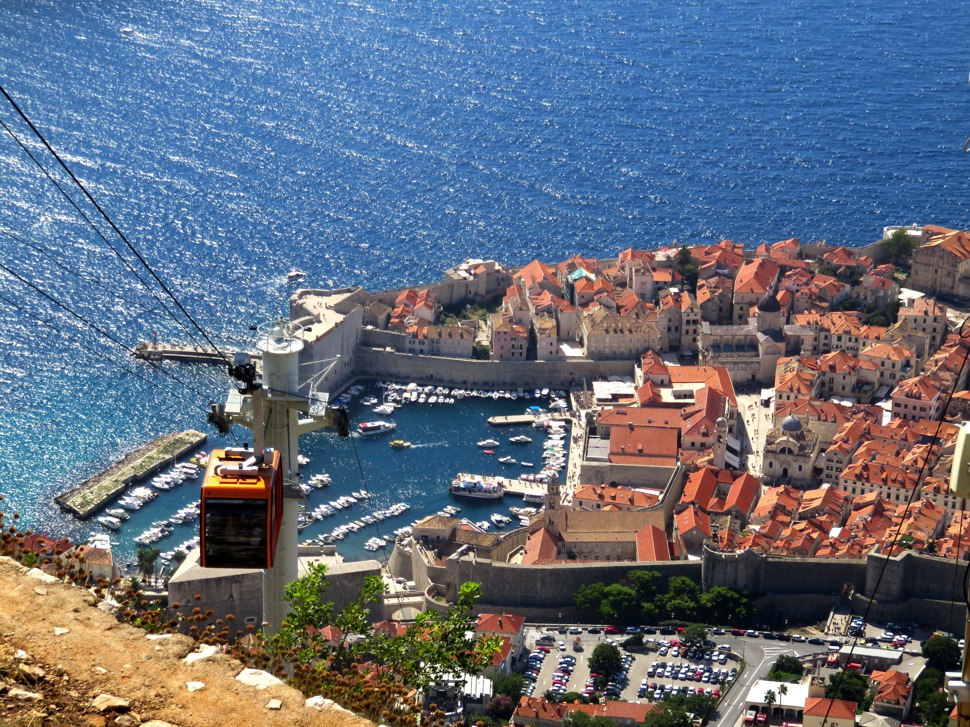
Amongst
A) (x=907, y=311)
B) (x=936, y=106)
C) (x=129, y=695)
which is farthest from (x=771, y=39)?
(x=129, y=695)

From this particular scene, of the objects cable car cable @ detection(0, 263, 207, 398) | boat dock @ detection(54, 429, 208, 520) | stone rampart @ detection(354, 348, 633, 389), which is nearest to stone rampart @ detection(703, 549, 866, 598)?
stone rampart @ detection(354, 348, 633, 389)

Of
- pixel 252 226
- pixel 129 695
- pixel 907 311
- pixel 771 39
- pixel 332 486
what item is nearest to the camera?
pixel 129 695

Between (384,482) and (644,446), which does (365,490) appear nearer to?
(384,482)

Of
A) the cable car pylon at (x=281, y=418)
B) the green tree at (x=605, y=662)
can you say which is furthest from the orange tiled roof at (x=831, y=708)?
the cable car pylon at (x=281, y=418)

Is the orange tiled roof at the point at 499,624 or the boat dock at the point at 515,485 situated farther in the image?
the boat dock at the point at 515,485

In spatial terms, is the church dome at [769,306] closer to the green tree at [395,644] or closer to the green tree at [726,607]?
the green tree at [726,607]

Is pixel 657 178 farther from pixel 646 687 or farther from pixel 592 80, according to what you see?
pixel 646 687

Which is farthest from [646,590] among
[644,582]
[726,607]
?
[726,607]
